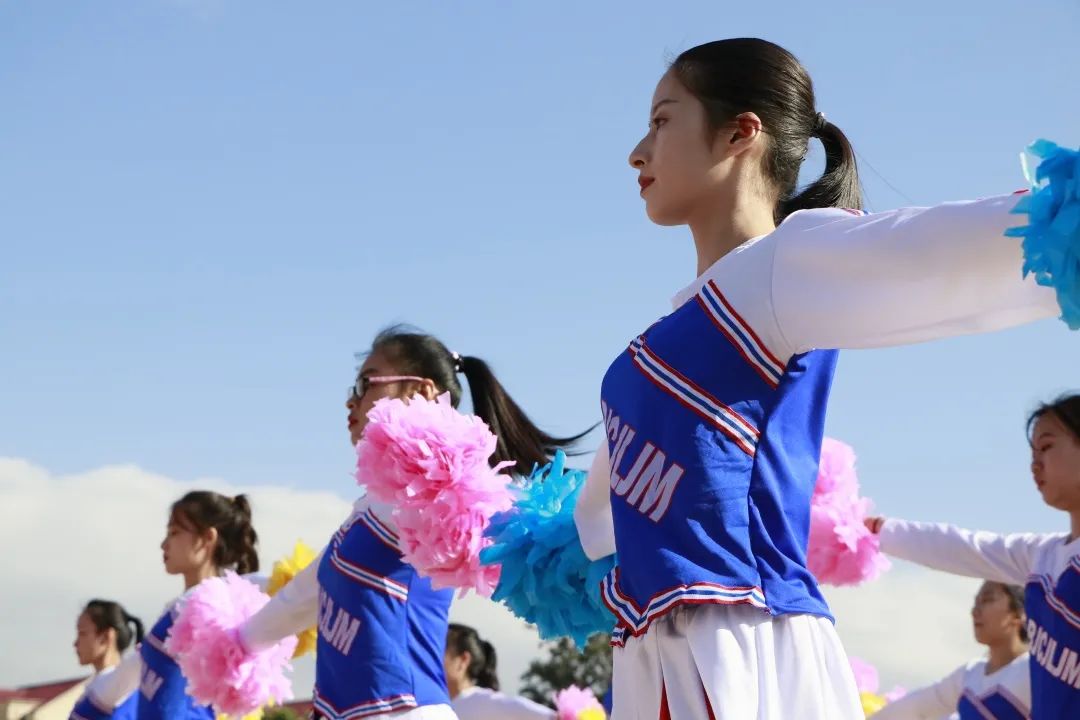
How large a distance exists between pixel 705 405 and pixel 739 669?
42 cm

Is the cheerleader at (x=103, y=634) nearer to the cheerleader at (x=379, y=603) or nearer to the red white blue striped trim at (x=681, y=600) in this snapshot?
the cheerleader at (x=379, y=603)

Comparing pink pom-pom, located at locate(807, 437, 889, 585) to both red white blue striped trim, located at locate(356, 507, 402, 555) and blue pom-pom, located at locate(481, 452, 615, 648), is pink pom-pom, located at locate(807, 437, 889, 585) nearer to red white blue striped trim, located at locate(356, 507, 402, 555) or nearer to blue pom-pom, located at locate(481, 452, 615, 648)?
blue pom-pom, located at locate(481, 452, 615, 648)

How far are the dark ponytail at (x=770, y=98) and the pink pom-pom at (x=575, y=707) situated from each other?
486 centimetres

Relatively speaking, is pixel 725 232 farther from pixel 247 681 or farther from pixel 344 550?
pixel 247 681

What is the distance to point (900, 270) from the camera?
6.95 ft

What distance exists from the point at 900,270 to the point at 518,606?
4.71 ft

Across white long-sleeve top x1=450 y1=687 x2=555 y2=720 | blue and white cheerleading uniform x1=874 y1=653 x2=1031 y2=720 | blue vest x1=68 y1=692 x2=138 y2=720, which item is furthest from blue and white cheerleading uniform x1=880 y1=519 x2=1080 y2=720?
blue vest x1=68 y1=692 x2=138 y2=720

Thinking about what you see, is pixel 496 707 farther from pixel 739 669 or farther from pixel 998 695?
pixel 739 669

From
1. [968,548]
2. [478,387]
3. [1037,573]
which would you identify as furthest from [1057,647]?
[478,387]

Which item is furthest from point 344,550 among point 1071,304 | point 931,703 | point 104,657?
point 104,657

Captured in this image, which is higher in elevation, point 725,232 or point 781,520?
point 725,232

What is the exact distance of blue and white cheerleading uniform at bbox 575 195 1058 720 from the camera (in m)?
2.19

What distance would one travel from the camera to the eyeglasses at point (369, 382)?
492 cm

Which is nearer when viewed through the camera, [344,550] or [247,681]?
[344,550]
